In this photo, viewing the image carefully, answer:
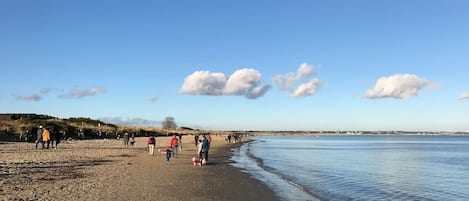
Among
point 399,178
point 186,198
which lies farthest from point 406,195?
point 186,198

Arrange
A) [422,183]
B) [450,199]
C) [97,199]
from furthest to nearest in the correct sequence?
1. [422,183]
2. [450,199]
3. [97,199]

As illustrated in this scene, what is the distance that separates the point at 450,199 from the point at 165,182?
43.2ft

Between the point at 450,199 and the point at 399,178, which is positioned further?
the point at 399,178

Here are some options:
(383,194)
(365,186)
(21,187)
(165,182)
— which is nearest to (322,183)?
(365,186)

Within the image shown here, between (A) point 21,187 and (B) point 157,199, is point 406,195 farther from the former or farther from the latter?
(A) point 21,187

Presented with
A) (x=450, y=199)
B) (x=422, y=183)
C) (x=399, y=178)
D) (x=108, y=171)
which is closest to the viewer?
(x=450, y=199)

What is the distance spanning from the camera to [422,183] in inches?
976

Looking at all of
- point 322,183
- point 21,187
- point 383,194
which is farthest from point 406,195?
point 21,187

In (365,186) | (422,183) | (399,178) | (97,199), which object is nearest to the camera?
(97,199)

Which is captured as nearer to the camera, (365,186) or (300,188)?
(300,188)

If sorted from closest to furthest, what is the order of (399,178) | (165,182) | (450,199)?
(165,182), (450,199), (399,178)

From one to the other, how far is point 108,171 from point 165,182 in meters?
4.18

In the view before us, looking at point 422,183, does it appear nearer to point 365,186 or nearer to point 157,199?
point 365,186

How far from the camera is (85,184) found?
15.9m
